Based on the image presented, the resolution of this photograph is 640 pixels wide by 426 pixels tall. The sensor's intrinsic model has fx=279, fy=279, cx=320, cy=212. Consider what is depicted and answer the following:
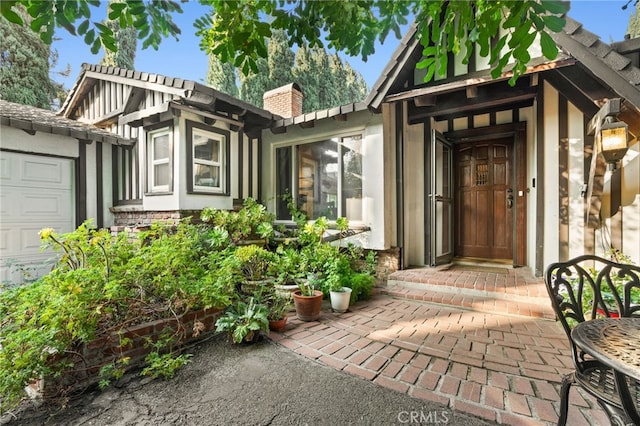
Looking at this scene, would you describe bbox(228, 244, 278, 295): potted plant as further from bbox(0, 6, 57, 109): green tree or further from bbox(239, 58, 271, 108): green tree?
bbox(0, 6, 57, 109): green tree

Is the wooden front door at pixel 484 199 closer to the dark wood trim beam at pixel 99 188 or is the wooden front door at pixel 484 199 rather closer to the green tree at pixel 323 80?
the dark wood trim beam at pixel 99 188

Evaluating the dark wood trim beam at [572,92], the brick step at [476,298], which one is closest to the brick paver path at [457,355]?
the brick step at [476,298]

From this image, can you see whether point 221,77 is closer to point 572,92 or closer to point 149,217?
point 149,217

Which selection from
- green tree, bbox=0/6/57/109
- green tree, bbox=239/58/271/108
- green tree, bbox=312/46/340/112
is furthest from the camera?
green tree, bbox=312/46/340/112

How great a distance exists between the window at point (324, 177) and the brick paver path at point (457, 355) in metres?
2.10

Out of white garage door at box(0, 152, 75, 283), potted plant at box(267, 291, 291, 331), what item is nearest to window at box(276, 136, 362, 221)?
potted plant at box(267, 291, 291, 331)

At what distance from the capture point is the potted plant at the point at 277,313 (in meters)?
2.74

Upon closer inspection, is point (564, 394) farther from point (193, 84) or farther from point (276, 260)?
point (193, 84)

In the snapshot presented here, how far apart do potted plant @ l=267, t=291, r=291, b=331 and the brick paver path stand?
10cm

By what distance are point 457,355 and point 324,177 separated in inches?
143

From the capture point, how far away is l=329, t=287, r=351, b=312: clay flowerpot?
3264mm

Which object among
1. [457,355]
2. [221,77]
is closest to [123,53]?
[221,77]

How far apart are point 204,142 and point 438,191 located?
4161 mm

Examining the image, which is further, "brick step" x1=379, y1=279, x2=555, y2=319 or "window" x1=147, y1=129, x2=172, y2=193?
"window" x1=147, y1=129, x2=172, y2=193
